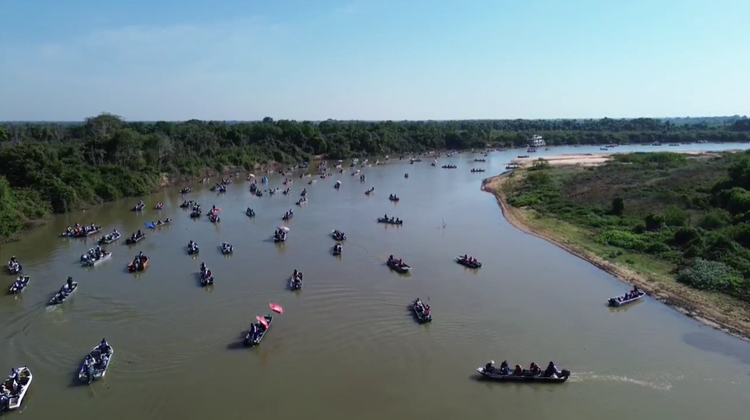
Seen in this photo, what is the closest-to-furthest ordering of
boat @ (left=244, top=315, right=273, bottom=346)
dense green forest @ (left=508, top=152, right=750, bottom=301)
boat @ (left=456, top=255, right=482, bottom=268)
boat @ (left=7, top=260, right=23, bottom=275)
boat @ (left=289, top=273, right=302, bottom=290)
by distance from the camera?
boat @ (left=244, top=315, right=273, bottom=346), boat @ (left=289, top=273, right=302, bottom=290), dense green forest @ (left=508, top=152, right=750, bottom=301), boat @ (left=7, top=260, right=23, bottom=275), boat @ (left=456, top=255, right=482, bottom=268)

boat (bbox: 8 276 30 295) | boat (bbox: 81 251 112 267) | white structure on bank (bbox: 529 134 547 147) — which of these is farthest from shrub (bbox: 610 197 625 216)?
white structure on bank (bbox: 529 134 547 147)

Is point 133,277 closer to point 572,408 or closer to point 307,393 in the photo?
point 307,393

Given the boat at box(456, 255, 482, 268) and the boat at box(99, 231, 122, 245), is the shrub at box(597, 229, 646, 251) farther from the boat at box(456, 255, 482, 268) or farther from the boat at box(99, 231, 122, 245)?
the boat at box(99, 231, 122, 245)

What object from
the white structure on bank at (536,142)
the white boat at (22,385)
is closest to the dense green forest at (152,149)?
the white structure on bank at (536,142)

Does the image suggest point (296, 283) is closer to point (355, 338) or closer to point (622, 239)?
point (355, 338)

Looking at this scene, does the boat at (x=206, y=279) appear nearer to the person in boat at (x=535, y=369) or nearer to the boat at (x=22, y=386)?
the boat at (x=22, y=386)

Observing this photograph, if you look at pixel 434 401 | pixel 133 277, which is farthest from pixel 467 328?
pixel 133 277
